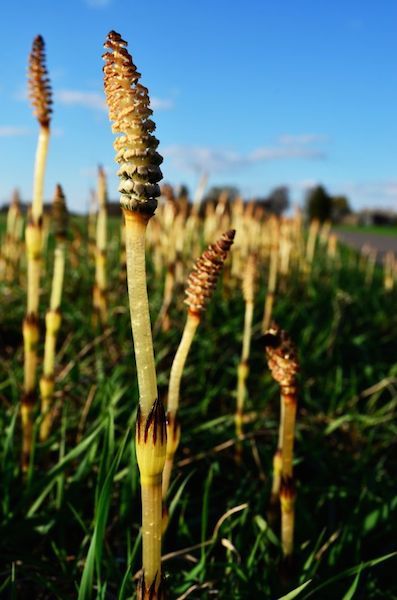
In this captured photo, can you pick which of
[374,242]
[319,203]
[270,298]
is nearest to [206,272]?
[270,298]

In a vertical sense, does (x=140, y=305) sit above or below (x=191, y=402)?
above

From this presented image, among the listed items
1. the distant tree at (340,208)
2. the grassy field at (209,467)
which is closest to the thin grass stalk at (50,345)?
the grassy field at (209,467)

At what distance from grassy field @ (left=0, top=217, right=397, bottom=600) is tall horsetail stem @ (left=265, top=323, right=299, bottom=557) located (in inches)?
3.9

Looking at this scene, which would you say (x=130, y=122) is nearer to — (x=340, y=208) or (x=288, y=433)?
(x=288, y=433)

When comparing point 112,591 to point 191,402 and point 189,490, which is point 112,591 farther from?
point 191,402

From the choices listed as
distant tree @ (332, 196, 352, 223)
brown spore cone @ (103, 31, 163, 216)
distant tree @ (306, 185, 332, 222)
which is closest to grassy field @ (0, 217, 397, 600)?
brown spore cone @ (103, 31, 163, 216)

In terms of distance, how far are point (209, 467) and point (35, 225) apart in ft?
3.95

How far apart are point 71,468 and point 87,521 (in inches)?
13.2

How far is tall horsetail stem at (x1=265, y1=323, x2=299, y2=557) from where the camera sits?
133cm

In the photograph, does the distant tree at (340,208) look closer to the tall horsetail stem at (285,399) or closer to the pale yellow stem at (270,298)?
the pale yellow stem at (270,298)

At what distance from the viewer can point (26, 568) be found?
5.55 feet

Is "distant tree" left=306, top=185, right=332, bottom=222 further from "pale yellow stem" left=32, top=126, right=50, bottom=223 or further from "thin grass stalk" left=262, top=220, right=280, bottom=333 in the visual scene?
"pale yellow stem" left=32, top=126, right=50, bottom=223

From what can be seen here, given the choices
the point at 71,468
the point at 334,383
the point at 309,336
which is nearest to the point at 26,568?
the point at 71,468

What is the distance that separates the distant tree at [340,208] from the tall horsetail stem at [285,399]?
73.5m
